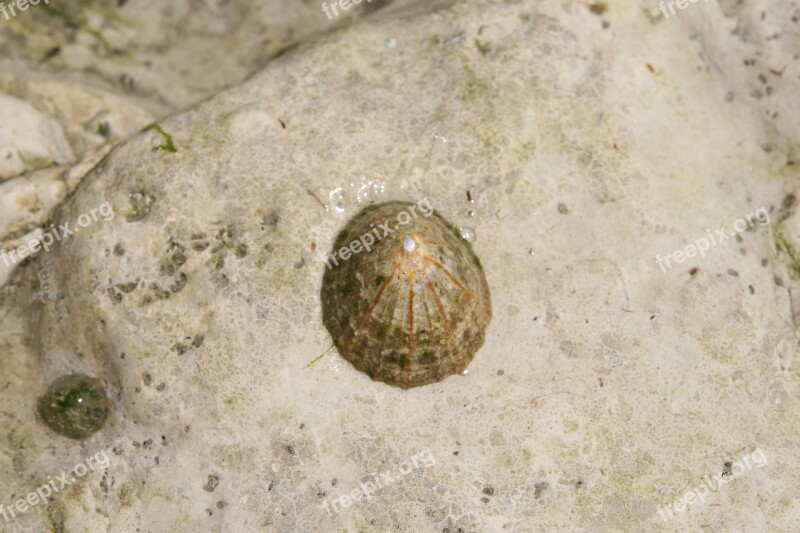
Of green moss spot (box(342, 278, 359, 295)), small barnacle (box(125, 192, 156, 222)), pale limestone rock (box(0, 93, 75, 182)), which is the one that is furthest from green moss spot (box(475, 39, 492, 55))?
pale limestone rock (box(0, 93, 75, 182))

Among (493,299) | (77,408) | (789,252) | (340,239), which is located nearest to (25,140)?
(77,408)

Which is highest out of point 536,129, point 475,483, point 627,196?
point 536,129

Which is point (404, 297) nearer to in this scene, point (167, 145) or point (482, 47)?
point (167, 145)

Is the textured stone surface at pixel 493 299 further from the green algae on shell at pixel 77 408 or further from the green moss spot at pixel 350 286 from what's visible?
the green moss spot at pixel 350 286

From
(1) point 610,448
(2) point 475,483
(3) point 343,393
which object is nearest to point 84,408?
(3) point 343,393

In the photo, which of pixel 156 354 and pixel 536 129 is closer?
pixel 156 354

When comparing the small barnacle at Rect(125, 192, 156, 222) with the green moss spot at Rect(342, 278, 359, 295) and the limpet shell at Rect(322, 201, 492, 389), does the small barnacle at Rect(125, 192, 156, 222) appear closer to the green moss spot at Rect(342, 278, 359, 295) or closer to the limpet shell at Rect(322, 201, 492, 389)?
the limpet shell at Rect(322, 201, 492, 389)

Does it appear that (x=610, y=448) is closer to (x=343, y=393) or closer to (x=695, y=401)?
(x=695, y=401)
